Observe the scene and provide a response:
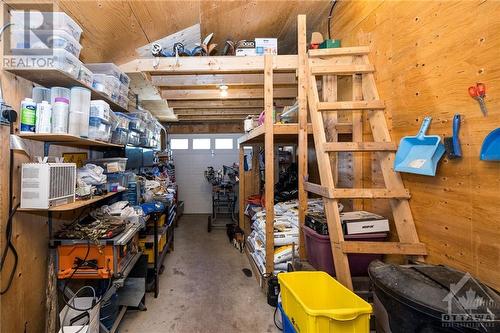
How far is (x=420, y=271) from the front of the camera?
1.18 meters

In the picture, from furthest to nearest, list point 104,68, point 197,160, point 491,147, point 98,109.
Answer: point 197,160, point 104,68, point 98,109, point 491,147

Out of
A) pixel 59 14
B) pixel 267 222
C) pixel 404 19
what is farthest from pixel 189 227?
pixel 404 19

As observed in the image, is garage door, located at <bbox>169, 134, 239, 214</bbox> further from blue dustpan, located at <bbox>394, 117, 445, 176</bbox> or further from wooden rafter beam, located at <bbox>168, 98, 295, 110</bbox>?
blue dustpan, located at <bbox>394, 117, 445, 176</bbox>

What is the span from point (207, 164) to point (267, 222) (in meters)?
4.28

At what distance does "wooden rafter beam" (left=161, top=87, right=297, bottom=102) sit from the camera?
131 inches

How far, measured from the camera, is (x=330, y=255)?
1.81m

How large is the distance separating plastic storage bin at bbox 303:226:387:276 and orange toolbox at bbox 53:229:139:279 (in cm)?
142

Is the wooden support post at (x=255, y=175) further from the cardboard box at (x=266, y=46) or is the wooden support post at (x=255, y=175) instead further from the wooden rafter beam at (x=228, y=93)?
the cardboard box at (x=266, y=46)

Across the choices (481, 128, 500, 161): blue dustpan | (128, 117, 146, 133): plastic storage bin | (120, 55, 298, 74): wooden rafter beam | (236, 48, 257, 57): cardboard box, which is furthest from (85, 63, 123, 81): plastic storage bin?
(481, 128, 500, 161): blue dustpan

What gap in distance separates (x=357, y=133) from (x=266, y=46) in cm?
127

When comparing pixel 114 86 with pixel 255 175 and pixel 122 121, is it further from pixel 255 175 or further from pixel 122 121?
pixel 255 175

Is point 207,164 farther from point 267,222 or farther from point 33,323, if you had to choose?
point 33,323

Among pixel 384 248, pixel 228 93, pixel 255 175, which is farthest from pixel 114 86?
pixel 255 175

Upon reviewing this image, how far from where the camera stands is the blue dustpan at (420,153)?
1.36 m
